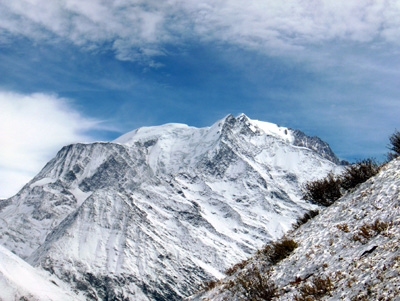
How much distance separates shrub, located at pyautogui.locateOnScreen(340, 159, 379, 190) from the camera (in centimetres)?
1739

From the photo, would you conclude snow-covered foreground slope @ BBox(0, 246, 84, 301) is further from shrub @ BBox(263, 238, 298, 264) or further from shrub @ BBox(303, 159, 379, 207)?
shrub @ BBox(303, 159, 379, 207)

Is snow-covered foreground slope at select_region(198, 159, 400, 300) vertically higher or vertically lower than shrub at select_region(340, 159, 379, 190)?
lower

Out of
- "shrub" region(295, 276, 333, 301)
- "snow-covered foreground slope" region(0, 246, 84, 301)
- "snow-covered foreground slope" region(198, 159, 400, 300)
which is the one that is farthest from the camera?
"snow-covered foreground slope" region(0, 246, 84, 301)

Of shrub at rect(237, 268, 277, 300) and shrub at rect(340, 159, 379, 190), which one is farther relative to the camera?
shrub at rect(340, 159, 379, 190)

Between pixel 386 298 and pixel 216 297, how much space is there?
886 cm

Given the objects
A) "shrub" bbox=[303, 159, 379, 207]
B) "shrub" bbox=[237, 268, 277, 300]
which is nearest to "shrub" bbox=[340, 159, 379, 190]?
"shrub" bbox=[303, 159, 379, 207]

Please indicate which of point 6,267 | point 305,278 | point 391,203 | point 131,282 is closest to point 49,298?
point 6,267

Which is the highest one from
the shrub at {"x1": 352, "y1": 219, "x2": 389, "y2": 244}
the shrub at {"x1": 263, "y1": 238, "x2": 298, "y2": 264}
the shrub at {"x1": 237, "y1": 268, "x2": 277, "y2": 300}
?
the shrub at {"x1": 263, "y1": 238, "x2": 298, "y2": 264}

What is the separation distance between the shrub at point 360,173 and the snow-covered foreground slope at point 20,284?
1302 centimetres

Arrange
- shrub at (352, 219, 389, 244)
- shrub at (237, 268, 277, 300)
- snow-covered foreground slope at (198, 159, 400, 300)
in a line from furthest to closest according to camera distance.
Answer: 1. shrub at (237, 268, 277, 300)
2. shrub at (352, 219, 389, 244)
3. snow-covered foreground slope at (198, 159, 400, 300)

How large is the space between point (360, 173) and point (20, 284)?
14329 mm

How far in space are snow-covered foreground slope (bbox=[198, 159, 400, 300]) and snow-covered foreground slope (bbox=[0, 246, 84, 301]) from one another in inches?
258

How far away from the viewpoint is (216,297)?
646 inches

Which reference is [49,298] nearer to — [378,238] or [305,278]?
[305,278]
